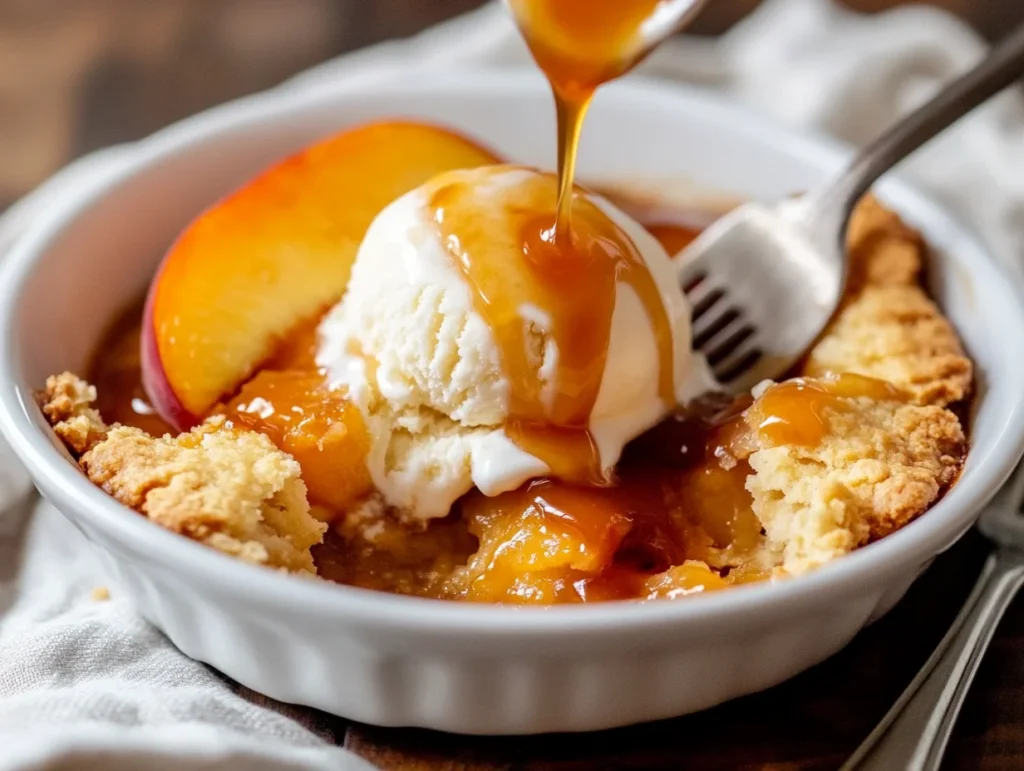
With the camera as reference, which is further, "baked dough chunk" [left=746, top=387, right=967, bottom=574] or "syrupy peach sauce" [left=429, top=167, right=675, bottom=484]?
"syrupy peach sauce" [left=429, top=167, right=675, bottom=484]

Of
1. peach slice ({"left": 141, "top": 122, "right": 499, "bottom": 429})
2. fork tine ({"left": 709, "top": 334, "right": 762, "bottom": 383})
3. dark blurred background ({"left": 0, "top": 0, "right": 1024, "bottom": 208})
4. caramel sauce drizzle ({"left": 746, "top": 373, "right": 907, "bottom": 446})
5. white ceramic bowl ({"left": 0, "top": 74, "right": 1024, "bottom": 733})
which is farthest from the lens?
dark blurred background ({"left": 0, "top": 0, "right": 1024, "bottom": 208})

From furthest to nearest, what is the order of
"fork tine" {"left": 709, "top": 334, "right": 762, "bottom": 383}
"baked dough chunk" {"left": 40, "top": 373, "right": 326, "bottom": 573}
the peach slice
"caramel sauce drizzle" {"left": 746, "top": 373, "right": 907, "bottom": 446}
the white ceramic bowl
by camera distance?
"fork tine" {"left": 709, "top": 334, "right": 762, "bottom": 383} → the peach slice → "caramel sauce drizzle" {"left": 746, "top": 373, "right": 907, "bottom": 446} → "baked dough chunk" {"left": 40, "top": 373, "right": 326, "bottom": 573} → the white ceramic bowl

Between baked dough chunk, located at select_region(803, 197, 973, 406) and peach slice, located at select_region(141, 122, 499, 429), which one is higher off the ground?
peach slice, located at select_region(141, 122, 499, 429)

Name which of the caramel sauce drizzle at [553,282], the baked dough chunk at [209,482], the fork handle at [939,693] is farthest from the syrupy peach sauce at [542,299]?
the fork handle at [939,693]

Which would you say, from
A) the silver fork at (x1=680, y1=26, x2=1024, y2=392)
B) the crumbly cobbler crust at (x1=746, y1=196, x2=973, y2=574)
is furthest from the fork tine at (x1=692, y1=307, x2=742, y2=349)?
the crumbly cobbler crust at (x1=746, y1=196, x2=973, y2=574)

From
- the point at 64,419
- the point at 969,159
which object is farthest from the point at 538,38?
the point at 969,159

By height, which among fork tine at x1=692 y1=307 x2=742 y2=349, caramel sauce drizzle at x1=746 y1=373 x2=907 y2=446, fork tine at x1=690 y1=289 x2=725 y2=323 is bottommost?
fork tine at x1=692 y1=307 x2=742 y2=349

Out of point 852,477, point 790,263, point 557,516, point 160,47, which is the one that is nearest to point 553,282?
point 557,516

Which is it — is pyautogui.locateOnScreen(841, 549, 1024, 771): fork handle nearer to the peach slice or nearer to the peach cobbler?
Answer: the peach cobbler
